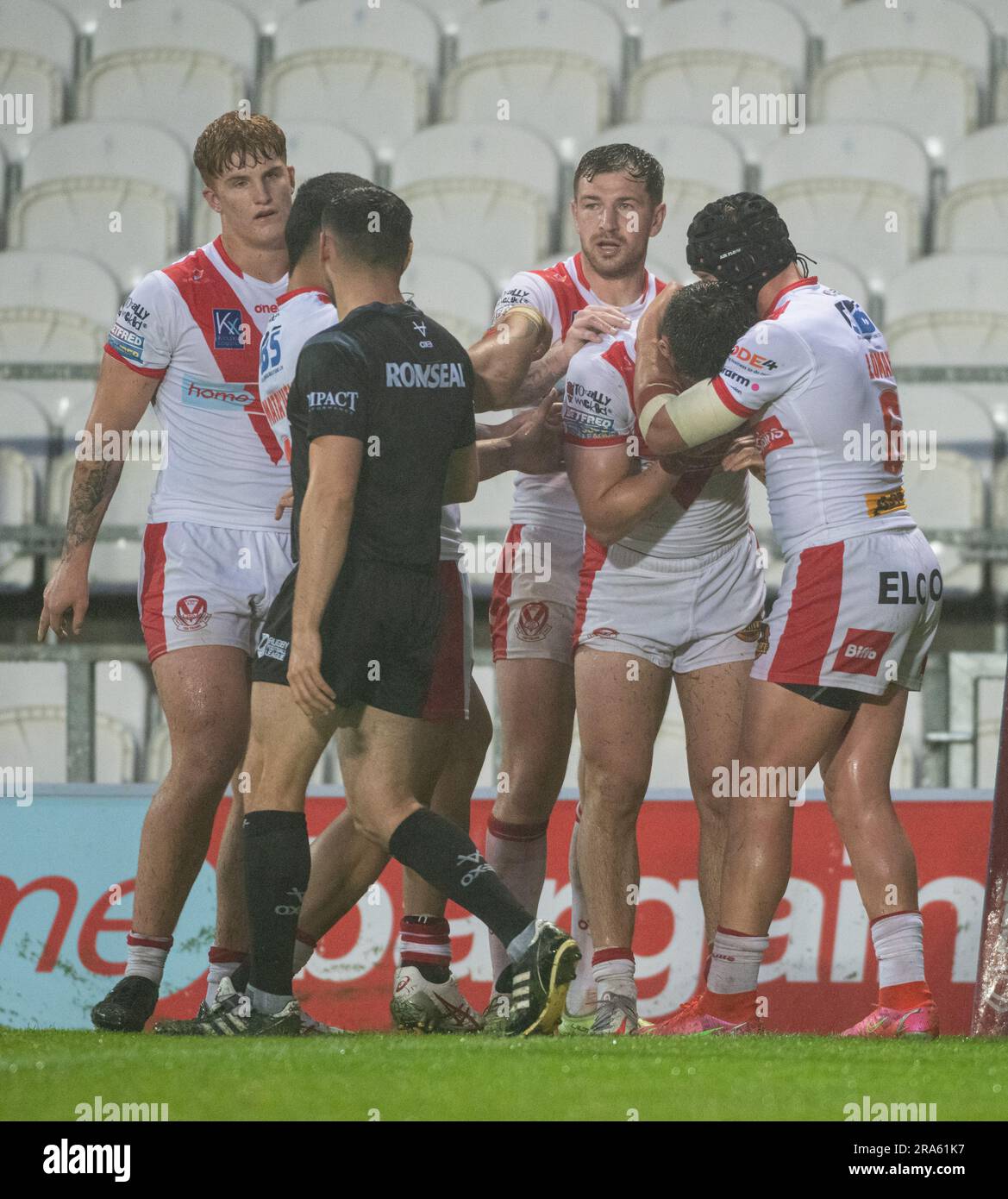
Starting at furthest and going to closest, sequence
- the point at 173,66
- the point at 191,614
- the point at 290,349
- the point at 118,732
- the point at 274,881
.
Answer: the point at 173,66 < the point at 118,732 < the point at 191,614 < the point at 290,349 < the point at 274,881

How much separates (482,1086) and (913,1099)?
733mm

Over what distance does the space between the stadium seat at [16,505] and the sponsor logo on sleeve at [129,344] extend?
2900 millimetres

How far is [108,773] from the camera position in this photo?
668cm

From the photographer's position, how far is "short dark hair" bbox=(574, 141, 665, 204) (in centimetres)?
448

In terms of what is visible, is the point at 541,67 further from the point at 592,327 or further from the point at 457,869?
the point at 457,869

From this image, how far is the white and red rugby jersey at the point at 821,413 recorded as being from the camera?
3.83m

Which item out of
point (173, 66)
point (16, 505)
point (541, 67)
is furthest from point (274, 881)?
point (173, 66)

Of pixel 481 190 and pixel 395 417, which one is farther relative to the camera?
pixel 481 190

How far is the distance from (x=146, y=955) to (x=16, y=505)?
135 inches

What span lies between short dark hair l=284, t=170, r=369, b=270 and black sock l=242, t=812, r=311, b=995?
1.41 m

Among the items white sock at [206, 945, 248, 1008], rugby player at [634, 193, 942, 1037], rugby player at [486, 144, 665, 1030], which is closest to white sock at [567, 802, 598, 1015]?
rugby player at [486, 144, 665, 1030]

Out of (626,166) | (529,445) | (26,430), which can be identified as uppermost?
(626,166)

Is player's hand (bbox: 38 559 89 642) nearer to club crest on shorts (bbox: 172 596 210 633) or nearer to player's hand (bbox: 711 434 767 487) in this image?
club crest on shorts (bbox: 172 596 210 633)

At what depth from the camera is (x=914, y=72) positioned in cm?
962
